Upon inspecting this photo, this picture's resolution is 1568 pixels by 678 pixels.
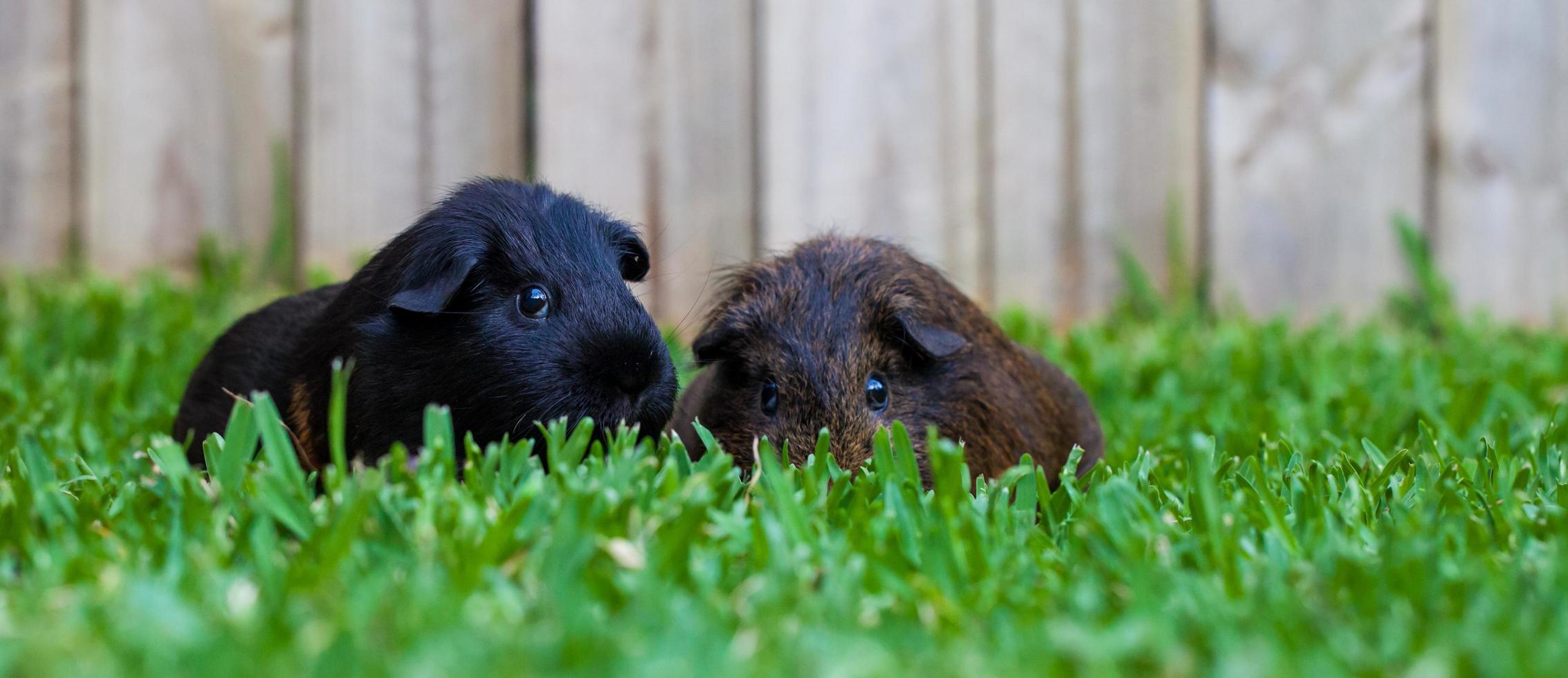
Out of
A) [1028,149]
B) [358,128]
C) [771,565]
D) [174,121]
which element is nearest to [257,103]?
[174,121]

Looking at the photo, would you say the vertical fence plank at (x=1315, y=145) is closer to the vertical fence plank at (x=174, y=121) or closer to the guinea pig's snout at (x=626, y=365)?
the guinea pig's snout at (x=626, y=365)

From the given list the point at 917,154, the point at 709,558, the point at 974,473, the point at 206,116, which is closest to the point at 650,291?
the point at 917,154

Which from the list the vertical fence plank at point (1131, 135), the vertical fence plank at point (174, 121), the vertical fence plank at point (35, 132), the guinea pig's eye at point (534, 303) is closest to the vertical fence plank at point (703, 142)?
the vertical fence plank at point (1131, 135)

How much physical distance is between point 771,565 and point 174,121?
171 inches

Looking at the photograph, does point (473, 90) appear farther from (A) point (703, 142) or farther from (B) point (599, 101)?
(A) point (703, 142)

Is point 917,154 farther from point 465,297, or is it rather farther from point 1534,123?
point 465,297

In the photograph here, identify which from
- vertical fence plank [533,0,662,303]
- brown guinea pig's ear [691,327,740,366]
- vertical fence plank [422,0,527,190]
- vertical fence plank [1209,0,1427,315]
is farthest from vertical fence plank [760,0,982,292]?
brown guinea pig's ear [691,327,740,366]

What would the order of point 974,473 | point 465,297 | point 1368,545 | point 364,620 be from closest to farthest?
point 364,620 < point 1368,545 < point 465,297 < point 974,473

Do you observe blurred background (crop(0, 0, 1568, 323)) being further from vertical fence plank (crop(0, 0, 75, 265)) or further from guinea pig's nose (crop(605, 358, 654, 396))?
guinea pig's nose (crop(605, 358, 654, 396))

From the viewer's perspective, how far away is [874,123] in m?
5.33

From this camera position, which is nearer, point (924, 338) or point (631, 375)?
point (631, 375)

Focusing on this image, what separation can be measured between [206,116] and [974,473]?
374 cm

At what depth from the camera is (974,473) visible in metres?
3.02

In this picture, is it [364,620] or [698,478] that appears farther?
[698,478]
